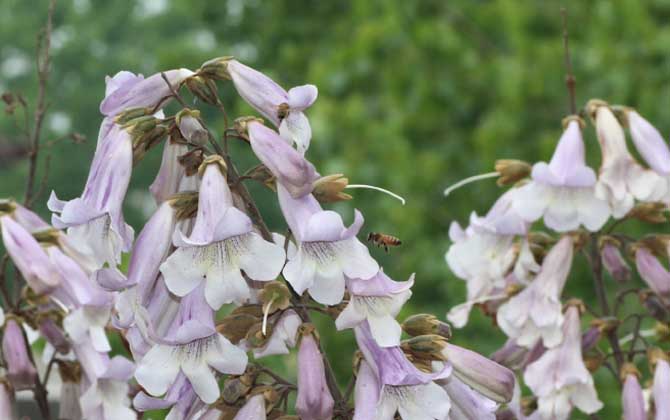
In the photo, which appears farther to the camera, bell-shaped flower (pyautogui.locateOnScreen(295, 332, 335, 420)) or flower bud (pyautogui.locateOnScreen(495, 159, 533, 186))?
flower bud (pyautogui.locateOnScreen(495, 159, 533, 186))

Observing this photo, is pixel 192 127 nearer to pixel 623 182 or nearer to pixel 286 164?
pixel 286 164

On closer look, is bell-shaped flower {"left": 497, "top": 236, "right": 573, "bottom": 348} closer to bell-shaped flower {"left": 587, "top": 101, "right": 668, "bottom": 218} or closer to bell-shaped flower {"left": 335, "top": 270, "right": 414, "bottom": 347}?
bell-shaped flower {"left": 587, "top": 101, "right": 668, "bottom": 218}

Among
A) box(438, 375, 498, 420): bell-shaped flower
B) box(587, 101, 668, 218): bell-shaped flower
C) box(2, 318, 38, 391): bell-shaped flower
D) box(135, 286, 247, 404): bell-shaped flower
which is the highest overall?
box(135, 286, 247, 404): bell-shaped flower

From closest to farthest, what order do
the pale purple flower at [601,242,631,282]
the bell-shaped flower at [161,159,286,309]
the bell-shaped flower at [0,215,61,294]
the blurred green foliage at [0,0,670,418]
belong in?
1. the bell-shaped flower at [161,159,286,309]
2. the bell-shaped flower at [0,215,61,294]
3. the pale purple flower at [601,242,631,282]
4. the blurred green foliage at [0,0,670,418]

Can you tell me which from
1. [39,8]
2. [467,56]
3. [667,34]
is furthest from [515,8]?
[39,8]

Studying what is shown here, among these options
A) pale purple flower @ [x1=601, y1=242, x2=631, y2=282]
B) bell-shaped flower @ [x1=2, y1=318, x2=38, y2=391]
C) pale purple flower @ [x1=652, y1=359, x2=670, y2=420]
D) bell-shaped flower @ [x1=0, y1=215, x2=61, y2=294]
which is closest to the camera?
bell-shaped flower @ [x1=0, y1=215, x2=61, y2=294]

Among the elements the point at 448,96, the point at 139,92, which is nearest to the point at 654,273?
the point at 139,92

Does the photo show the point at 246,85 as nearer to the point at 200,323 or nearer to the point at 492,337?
the point at 200,323

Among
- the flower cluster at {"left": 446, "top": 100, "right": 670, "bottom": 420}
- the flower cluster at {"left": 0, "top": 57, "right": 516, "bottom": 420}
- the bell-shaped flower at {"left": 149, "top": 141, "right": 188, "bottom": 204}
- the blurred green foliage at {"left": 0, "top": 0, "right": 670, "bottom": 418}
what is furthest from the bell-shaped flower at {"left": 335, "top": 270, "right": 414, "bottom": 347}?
the blurred green foliage at {"left": 0, "top": 0, "right": 670, "bottom": 418}
